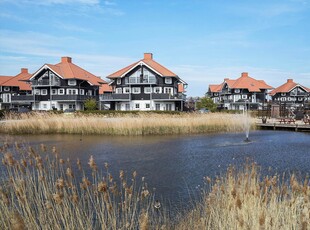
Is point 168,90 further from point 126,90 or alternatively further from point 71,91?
point 71,91

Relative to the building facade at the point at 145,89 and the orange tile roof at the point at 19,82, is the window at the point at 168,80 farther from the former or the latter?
the orange tile roof at the point at 19,82

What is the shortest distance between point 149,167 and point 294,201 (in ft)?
25.3

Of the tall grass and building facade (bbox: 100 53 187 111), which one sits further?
building facade (bbox: 100 53 187 111)

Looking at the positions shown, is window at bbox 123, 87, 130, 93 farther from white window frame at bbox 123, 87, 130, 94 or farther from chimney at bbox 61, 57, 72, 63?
chimney at bbox 61, 57, 72, 63

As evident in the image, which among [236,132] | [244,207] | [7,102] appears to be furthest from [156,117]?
[7,102]

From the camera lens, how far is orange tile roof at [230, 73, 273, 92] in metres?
71.2

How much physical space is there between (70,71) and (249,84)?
41.5 m

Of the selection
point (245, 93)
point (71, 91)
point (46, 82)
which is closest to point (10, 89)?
point (46, 82)

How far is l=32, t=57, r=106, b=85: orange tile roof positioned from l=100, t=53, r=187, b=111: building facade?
18.2 feet

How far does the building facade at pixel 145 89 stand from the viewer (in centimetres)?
5069

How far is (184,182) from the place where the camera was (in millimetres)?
9453

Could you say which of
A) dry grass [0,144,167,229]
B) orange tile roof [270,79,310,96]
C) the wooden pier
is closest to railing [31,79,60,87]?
the wooden pier

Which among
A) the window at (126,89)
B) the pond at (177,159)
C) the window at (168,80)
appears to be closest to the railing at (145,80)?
the window at (126,89)

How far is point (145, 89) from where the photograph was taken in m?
52.5
